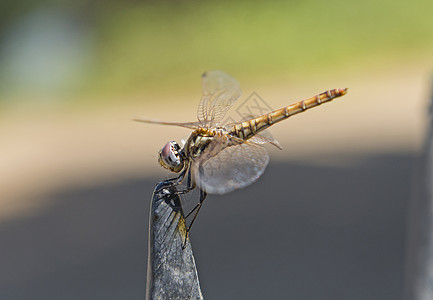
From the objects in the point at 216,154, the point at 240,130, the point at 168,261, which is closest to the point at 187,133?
the point at 240,130

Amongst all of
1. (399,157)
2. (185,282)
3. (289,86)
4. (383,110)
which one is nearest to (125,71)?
(289,86)

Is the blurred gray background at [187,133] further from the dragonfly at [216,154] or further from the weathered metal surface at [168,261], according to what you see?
the weathered metal surface at [168,261]

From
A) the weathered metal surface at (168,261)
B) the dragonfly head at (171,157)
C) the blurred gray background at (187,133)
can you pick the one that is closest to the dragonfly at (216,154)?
the dragonfly head at (171,157)

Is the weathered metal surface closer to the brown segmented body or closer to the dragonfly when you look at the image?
the dragonfly

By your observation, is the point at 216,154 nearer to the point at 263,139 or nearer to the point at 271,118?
the point at 263,139

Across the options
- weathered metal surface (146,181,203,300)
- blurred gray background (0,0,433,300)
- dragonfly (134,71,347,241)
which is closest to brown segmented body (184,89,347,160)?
dragonfly (134,71,347,241)
